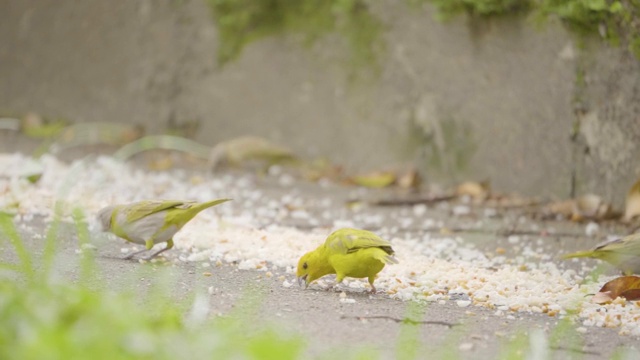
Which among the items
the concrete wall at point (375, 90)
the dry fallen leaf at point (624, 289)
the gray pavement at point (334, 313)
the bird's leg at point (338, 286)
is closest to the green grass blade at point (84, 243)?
the gray pavement at point (334, 313)

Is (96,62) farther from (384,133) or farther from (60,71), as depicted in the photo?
(384,133)

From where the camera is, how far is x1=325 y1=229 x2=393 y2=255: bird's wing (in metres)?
3.81

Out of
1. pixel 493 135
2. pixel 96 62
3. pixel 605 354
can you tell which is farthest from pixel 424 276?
pixel 96 62

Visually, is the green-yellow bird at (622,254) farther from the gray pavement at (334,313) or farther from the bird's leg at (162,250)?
the bird's leg at (162,250)

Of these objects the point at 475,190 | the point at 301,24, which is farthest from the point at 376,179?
the point at 301,24

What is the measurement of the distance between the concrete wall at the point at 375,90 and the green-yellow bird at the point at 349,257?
94.9 inches

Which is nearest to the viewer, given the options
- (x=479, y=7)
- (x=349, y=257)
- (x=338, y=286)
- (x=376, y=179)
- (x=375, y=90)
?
(x=349, y=257)

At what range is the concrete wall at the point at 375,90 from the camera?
5.98 m

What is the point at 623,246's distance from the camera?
4211mm

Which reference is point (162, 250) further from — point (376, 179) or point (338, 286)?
point (376, 179)

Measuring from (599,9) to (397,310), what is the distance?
260 cm

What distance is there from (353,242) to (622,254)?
1.26m

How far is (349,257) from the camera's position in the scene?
12.5 ft

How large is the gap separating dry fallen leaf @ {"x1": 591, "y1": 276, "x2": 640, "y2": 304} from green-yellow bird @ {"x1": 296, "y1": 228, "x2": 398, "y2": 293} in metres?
0.89
